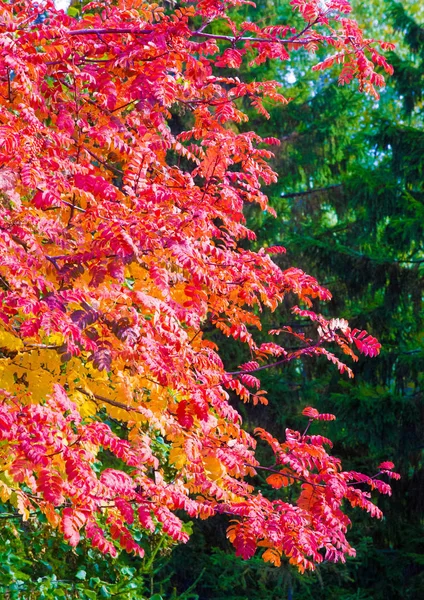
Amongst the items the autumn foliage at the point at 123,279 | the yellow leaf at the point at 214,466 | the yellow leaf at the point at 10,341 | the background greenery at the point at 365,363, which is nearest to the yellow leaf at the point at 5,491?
the autumn foliage at the point at 123,279

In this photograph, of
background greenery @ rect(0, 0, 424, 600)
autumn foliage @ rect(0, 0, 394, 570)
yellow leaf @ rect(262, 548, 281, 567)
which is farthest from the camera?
→ background greenery @ rect(0, 0, 424, 600)

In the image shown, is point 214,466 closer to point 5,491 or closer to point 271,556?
point 271,556

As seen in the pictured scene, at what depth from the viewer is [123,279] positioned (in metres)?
3.66

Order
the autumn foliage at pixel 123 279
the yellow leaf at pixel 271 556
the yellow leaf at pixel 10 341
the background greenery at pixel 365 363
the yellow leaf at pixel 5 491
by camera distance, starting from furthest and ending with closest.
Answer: the background greenery at pixel 365 363, the yellow leaf at pixel 271 556, the yellow leaf at pixel 5 491, the yellow leaf at pixel 10 341, the autumn foliage at pixel 123 279

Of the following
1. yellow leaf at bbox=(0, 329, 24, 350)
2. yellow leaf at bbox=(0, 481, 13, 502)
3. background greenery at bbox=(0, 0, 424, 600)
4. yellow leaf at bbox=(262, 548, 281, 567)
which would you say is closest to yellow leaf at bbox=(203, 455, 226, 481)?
yellow leaf at bbox=(262, 548, 281, 567)

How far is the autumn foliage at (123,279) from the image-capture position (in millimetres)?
3559

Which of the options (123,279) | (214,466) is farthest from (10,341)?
(214,466)

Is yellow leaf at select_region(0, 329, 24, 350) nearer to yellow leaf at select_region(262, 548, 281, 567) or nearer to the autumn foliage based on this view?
the autumn foliage

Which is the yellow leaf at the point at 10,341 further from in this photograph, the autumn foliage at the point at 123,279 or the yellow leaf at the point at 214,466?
the yellow leaf at the point at 214,466

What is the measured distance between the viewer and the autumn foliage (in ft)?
11.7

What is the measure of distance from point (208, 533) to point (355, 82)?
12075 mm

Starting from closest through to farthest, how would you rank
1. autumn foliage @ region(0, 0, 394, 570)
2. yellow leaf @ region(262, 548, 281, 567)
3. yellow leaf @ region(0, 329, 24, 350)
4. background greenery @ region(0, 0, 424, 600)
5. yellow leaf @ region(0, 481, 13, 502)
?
autumn foliage @ region(0, 0, 394, 570) → yellow leaf @ region(0, 329, 24, 350) → yellow leaf @ region(0, 481, 13, 502) → yellow leaf @ region(262, 548, 281, 567) → background greenery @ region(0, 0, 424, 600)

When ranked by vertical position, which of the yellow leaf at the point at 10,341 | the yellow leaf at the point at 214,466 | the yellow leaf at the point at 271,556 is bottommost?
the yellow leaf at the point at 271,556

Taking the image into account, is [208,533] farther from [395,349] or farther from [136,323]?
[136,323]
